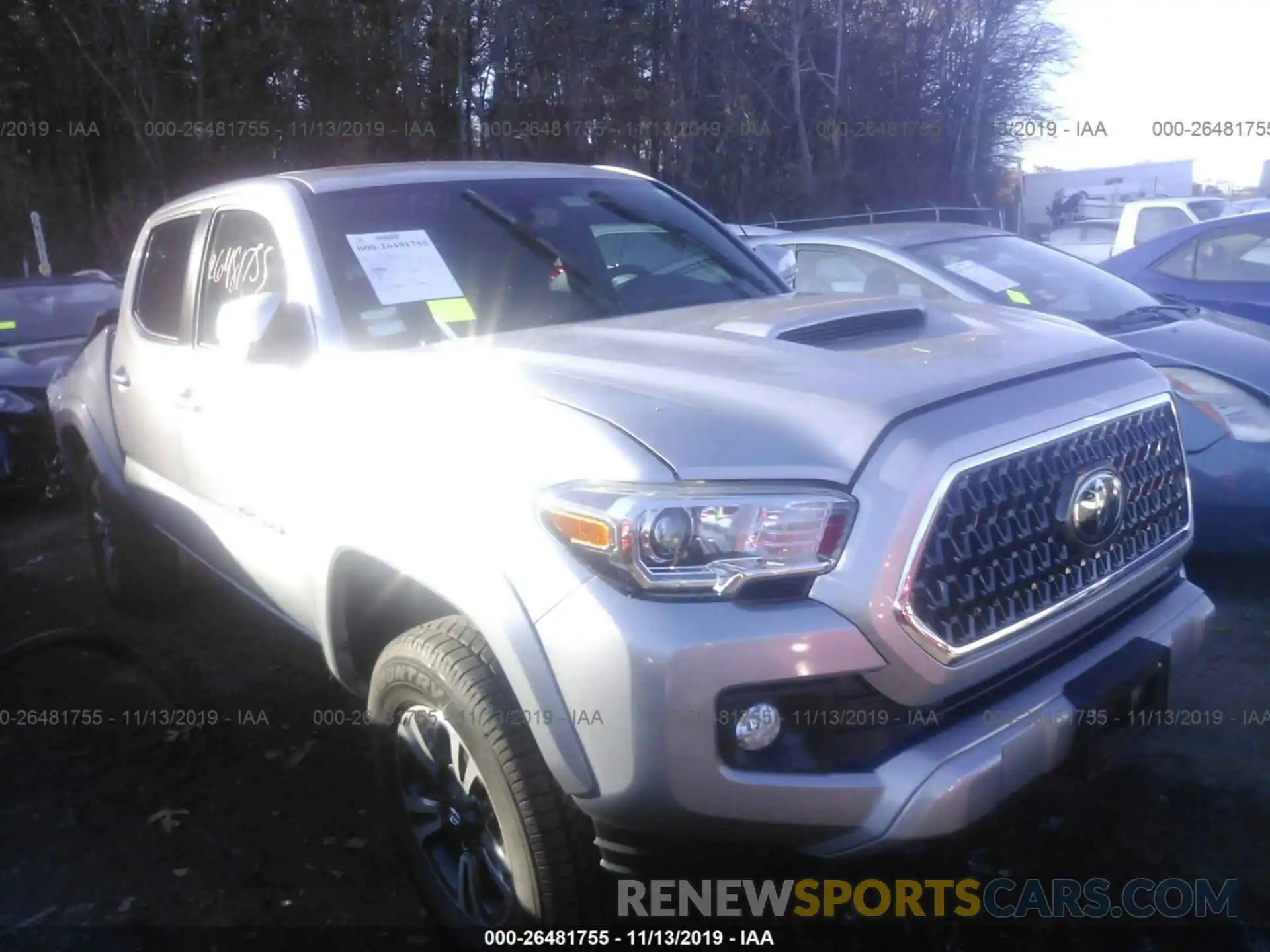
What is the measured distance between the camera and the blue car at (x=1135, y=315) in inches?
171

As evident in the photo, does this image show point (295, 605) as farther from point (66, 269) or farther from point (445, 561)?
point (66, 269)

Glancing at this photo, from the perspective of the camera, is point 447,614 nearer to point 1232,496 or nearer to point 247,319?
point 247,319

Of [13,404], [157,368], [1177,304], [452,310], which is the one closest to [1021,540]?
[452,310]

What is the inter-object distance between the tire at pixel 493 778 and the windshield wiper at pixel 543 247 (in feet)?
4.44

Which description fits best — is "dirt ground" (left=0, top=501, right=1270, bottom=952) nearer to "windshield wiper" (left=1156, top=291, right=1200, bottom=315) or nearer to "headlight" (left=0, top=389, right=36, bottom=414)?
"windshield wiper" (left=1156, top=291, right=1200, bottom=315)

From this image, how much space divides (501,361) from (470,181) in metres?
1.18

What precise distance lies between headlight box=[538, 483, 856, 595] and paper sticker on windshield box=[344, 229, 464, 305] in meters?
1.32

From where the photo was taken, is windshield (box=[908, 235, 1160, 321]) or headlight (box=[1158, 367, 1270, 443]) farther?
windshield (box=[908, 235, 1160, 321])

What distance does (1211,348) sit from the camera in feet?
16.4

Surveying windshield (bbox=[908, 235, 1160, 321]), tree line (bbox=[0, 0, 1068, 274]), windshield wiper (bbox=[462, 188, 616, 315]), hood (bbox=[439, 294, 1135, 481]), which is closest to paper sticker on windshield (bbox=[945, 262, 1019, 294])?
windshield (bbox=[908, 235, 1160, 321])

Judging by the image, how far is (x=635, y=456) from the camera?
2156mm

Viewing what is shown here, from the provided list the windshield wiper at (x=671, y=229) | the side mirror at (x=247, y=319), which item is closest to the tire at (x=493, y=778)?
the side mirror at (x=247, y=319)

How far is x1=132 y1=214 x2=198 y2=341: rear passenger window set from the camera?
166 inches

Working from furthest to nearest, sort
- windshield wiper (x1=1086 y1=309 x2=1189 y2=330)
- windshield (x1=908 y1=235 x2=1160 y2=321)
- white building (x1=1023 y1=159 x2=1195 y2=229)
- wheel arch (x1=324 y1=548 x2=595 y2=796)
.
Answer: white building (x1=1023 y1=159 x2=1195 y2=229) < windshield (x1=908 y1=235 x2=1160 y2=321) < windshield wiper (x1=1086 y1=309 x2=1189 y2=330) < wheel arch (x1=324 y1=548 x2=595 y2=796)
